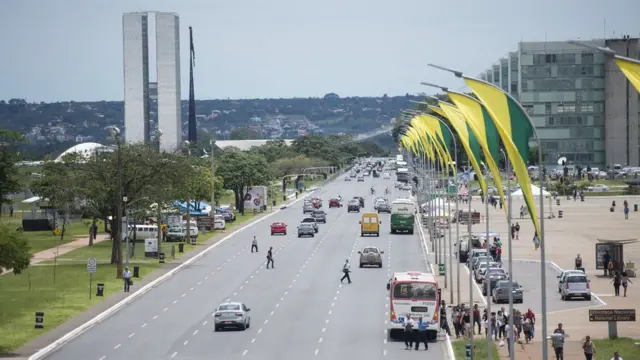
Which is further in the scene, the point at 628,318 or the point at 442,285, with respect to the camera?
the point at 442,285

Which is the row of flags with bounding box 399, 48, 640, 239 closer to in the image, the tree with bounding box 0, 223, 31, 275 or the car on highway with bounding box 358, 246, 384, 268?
the tree with bounding box 0, 223, 31, 275

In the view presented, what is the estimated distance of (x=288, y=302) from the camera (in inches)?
2432

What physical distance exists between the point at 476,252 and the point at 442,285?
8.45 m

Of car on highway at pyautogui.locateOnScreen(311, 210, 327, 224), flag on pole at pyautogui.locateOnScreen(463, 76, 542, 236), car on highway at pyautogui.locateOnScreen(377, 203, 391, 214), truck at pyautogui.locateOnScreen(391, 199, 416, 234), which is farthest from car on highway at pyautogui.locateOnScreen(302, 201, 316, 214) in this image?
flag on pole at pyautogui.locateOnScreen(463, 76, 542, 236)

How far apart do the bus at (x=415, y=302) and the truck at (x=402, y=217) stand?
5645cm

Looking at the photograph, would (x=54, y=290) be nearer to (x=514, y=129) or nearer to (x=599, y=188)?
(x=514, y=129)

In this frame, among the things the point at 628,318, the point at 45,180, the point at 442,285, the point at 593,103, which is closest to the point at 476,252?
the point at 442,285

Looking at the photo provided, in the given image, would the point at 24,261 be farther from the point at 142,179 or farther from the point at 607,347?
the point at 142,179

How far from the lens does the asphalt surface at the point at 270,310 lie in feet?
152

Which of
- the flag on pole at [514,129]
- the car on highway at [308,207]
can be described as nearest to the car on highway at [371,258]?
the flag on pole at [514,129]

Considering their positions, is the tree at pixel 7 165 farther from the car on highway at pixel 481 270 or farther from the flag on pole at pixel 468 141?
the flag on pole at pixel 468 141

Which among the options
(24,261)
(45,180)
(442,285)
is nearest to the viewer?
(24,261)

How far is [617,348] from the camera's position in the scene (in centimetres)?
4331

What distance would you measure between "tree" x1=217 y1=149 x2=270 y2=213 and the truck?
120ft
